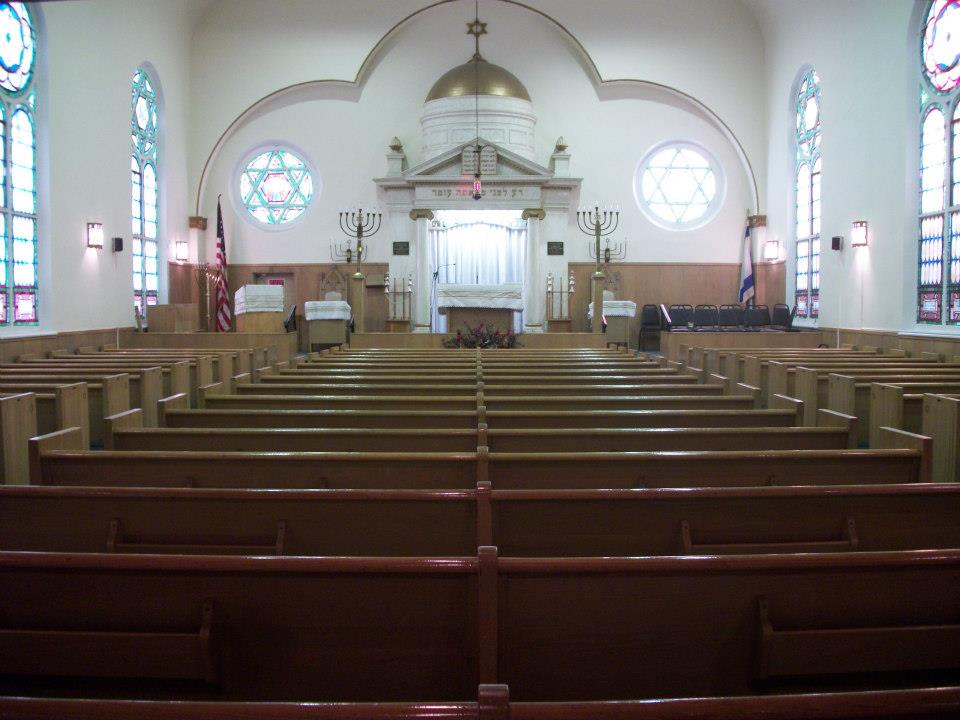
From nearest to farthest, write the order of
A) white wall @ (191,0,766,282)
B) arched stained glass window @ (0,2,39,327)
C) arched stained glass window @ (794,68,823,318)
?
1. arched stained glass window @ (0,2,39,327)
2. arched stained glass window @ (794,68,823,318)
3. white wall @ (191,0,766,282)

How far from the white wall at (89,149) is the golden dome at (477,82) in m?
5.70

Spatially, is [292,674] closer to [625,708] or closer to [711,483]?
[625,708]

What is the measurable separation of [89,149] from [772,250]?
44.1 feet

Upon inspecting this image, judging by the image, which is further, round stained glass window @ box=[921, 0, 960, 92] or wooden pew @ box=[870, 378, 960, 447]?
round stained glass window @ box=[921, 0, 960, 92]

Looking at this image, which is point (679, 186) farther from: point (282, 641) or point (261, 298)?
point (282, 641)

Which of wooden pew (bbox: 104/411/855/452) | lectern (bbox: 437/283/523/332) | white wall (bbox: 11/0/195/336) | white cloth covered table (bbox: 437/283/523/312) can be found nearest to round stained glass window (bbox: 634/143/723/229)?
lectern (bbox: 437/283/523/332)

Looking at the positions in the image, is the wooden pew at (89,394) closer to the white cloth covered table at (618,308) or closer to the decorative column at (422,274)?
the white cloth covered table at (618,308)

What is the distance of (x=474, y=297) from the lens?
13688 millimetres

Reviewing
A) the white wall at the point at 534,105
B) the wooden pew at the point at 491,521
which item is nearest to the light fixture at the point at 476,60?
the white wall at the point at 534,105

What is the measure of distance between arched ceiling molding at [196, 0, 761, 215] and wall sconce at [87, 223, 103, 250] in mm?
5001

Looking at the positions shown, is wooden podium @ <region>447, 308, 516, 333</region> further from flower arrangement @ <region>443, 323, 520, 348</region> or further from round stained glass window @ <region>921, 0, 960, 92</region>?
round stained glass window @ <region>921, 0, 960, 92</region>

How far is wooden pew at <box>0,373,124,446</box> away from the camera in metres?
4.08

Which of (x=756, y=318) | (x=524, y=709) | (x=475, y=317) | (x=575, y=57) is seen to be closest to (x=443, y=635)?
(x=524, y=709)

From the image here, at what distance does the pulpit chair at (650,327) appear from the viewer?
672 inches
